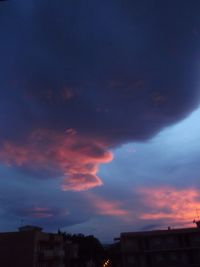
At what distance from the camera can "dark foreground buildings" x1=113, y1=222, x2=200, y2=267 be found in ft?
188

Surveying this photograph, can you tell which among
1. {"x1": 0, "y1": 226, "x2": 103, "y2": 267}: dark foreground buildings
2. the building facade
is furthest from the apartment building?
the building facade

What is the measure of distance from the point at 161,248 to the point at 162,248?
0.18 meters

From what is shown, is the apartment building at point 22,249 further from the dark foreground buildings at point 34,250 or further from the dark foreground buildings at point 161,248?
the dark foreground buildings at point 161,248

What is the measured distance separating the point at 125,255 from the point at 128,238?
9.86 ft

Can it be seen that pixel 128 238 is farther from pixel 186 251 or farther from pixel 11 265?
pixel 11 265

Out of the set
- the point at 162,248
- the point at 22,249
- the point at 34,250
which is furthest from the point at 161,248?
the point at 22,249

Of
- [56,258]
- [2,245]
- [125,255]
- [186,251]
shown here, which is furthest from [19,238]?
[186,251]

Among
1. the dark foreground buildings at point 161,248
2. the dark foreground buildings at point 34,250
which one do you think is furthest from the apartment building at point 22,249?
the dark foreground buildings at point 161,248

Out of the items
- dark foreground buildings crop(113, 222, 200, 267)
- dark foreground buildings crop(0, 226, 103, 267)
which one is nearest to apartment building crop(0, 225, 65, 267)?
dark foreground buildings crop(0, 226, 103, 267)

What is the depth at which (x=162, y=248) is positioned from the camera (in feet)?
190

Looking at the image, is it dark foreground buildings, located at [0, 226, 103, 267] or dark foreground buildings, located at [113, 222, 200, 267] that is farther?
dark foreground buildings, located at [113, 222, 200, 267]

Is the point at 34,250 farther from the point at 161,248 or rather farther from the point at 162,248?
the point at 162,248

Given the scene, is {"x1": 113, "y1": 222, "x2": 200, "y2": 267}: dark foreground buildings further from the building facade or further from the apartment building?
the apartment building

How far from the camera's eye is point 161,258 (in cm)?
5766
